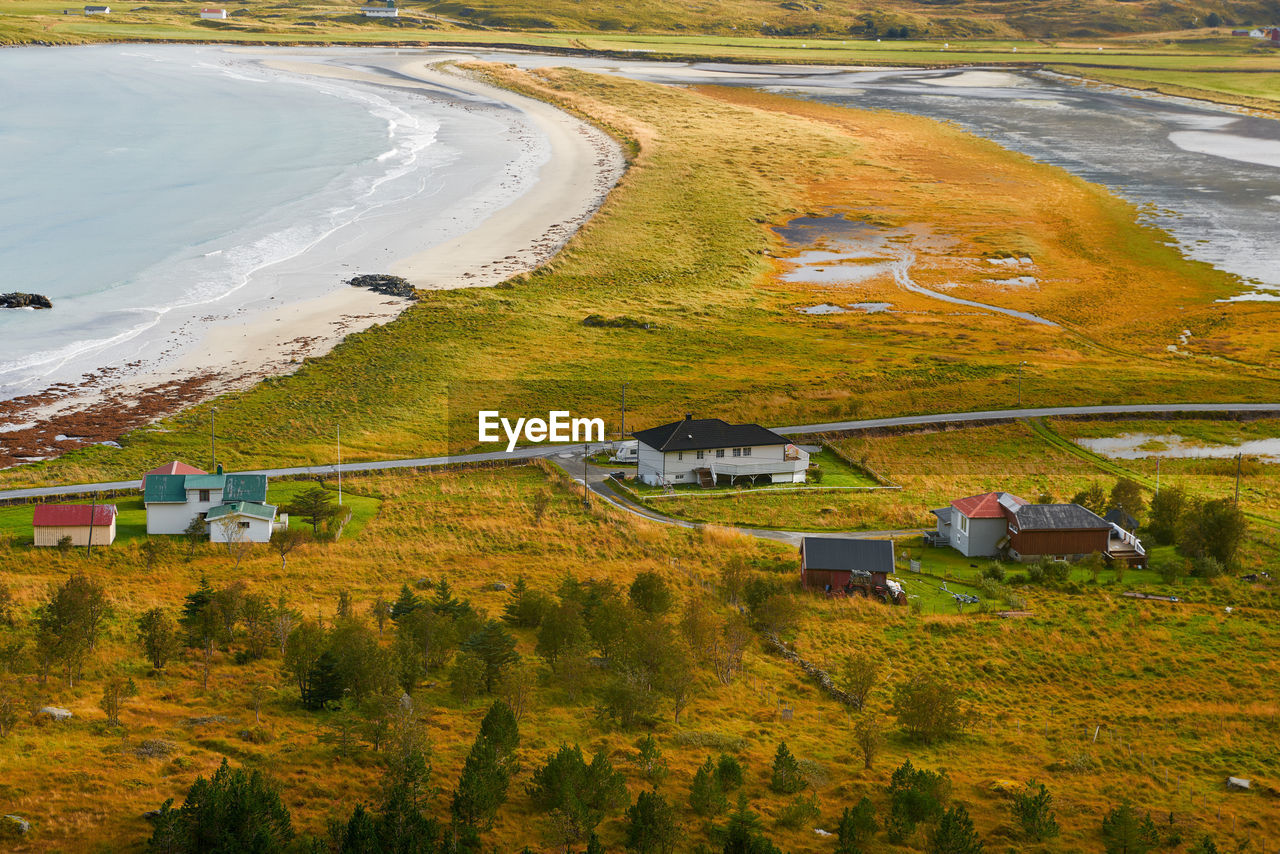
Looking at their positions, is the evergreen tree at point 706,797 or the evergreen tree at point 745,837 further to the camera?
the evergreen tree at point 706,797

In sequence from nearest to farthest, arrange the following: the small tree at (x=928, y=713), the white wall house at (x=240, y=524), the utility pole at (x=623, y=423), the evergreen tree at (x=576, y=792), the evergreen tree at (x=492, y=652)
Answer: the evergreen tree at (x=576, y=792) → the small tree at (x=928, y=713) → the evergreen tree at (x=492, y=652) → the white wall house at (x=240, y=524) → the utility pole at (x=623, y=423)

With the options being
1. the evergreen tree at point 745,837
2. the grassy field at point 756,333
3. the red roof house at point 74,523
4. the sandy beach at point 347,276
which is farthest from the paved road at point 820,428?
the evergreen tree at point 745,837

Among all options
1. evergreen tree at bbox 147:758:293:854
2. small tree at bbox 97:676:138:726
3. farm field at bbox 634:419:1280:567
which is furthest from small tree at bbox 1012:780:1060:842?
farm field at bbox 634:419:1280:567

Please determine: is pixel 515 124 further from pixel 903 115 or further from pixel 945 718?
pixel 945 718

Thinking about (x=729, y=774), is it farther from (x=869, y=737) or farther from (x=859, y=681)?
(x=859, y=681)

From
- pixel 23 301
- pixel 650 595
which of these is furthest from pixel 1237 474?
pixel 23 301

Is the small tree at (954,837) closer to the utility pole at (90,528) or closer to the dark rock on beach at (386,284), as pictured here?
the utility pole at (90,528)
